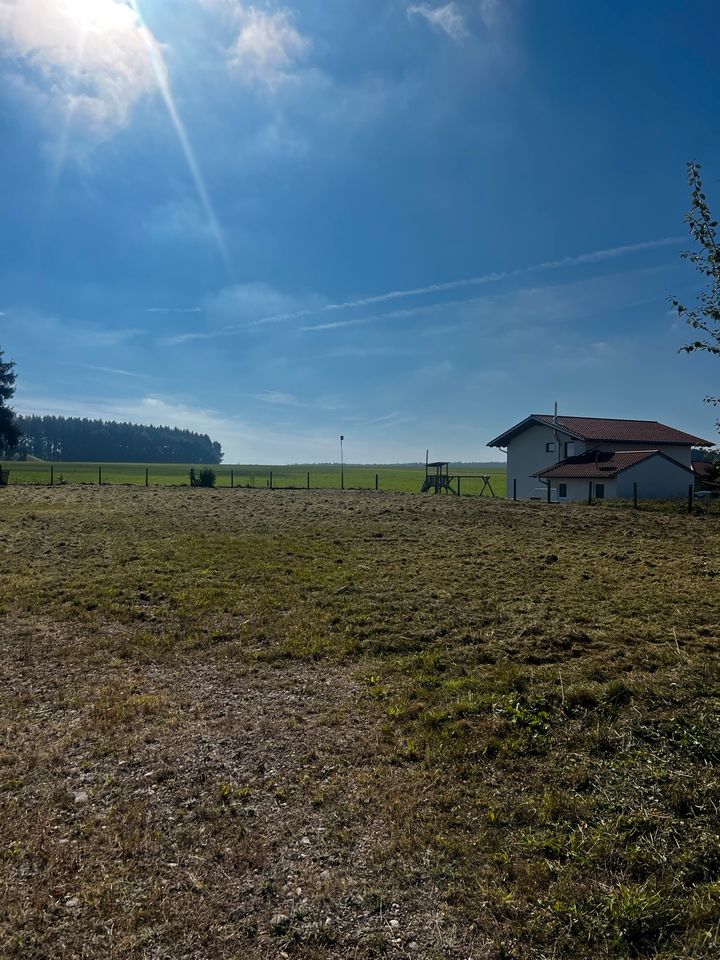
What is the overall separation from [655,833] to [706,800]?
571 millimetres

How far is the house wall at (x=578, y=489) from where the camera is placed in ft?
105

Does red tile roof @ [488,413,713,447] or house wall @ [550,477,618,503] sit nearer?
house wall @ [550,477,618,503]

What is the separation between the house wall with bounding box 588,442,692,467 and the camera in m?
37.7

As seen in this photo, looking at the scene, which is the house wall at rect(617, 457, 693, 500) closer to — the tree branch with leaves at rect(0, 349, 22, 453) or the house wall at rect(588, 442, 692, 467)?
the house wall at rect(588, 442, 692, 467)

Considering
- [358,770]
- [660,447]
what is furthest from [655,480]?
[358,770]

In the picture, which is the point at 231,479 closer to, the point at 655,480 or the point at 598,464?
the point at 598,464

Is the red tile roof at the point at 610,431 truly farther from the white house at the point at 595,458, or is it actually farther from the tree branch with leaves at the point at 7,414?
the tree branch with leaves at the point at 7,414

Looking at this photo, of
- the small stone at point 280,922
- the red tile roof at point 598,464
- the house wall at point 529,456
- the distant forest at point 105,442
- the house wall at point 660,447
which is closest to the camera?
the small stone at point 280,922

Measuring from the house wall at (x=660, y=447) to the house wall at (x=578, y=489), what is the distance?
14.1 ft

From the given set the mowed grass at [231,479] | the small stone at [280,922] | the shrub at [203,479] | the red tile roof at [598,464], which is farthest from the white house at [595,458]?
the small stone at [280,922]

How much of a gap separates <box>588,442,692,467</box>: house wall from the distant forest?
13971 centimetres

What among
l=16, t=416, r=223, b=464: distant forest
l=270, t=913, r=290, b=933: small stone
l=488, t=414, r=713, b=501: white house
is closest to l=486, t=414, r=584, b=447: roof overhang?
l=488, t=414, r=713, b=501: white house

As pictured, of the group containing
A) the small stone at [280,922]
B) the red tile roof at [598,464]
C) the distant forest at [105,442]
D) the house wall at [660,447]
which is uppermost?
the distant forest at [105,442]

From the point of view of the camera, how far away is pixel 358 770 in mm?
4660
